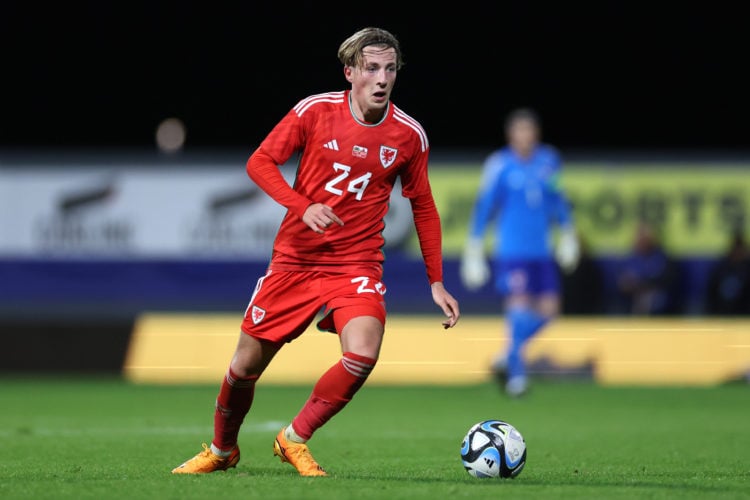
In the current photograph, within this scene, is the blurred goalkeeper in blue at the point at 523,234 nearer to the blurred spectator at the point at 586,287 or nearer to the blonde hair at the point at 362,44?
the blurred spectator at the point at 586,287

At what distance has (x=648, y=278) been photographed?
1742cm

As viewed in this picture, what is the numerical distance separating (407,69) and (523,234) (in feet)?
37.5

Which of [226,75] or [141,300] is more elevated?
[226,75]

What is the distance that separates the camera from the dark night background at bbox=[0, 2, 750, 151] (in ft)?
81.5

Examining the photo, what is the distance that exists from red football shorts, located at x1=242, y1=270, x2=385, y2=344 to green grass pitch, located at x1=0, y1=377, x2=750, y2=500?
28.3 inches

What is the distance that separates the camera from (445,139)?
80.6 feet

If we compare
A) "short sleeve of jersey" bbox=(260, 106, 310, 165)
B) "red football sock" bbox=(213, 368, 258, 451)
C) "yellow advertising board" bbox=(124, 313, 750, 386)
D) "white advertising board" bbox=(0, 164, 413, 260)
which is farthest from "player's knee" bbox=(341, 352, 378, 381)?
"white advertising board" bbox=(0, 164, 413, 260)

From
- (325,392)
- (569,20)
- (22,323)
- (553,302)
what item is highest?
(569,20)

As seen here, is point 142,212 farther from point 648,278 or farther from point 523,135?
point 523,135

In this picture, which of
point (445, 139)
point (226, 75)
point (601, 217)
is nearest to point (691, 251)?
point (601, 217)

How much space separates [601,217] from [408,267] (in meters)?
2.46

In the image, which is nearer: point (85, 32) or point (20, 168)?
point (20, 168)

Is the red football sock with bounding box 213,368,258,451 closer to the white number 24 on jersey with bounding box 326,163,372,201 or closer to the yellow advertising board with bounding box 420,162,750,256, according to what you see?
the white number 24 on jersey with bounding box 326,163,372,201

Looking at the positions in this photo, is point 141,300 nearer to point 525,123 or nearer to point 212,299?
point 212,299
